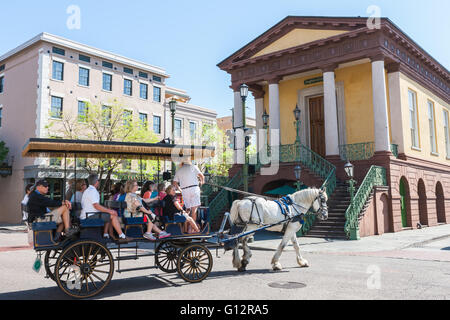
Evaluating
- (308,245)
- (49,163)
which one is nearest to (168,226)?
(308,245)

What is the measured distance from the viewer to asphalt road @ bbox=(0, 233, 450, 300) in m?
6.61

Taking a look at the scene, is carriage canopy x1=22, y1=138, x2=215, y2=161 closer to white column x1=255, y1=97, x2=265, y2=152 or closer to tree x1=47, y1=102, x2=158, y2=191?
white column x1=255, y1=97, x2=265, y2=152

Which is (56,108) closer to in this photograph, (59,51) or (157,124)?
(59,51)

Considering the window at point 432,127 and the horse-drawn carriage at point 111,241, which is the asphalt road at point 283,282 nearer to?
the horse-drawn carriage at point 111,241

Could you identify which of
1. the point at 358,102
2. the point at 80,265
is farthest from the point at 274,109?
the point at 80,265

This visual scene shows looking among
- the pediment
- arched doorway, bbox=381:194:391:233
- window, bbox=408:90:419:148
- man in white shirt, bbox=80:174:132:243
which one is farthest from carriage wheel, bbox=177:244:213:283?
window, bbox=408:90:419:148

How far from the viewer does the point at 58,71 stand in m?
31.4

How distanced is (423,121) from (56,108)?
Answer: 88.7 ft

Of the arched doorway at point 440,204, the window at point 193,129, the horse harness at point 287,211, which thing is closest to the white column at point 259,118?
the arched doorway at point 440,204

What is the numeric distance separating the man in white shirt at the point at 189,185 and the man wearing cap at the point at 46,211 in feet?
9.08

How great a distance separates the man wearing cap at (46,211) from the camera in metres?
6.88
